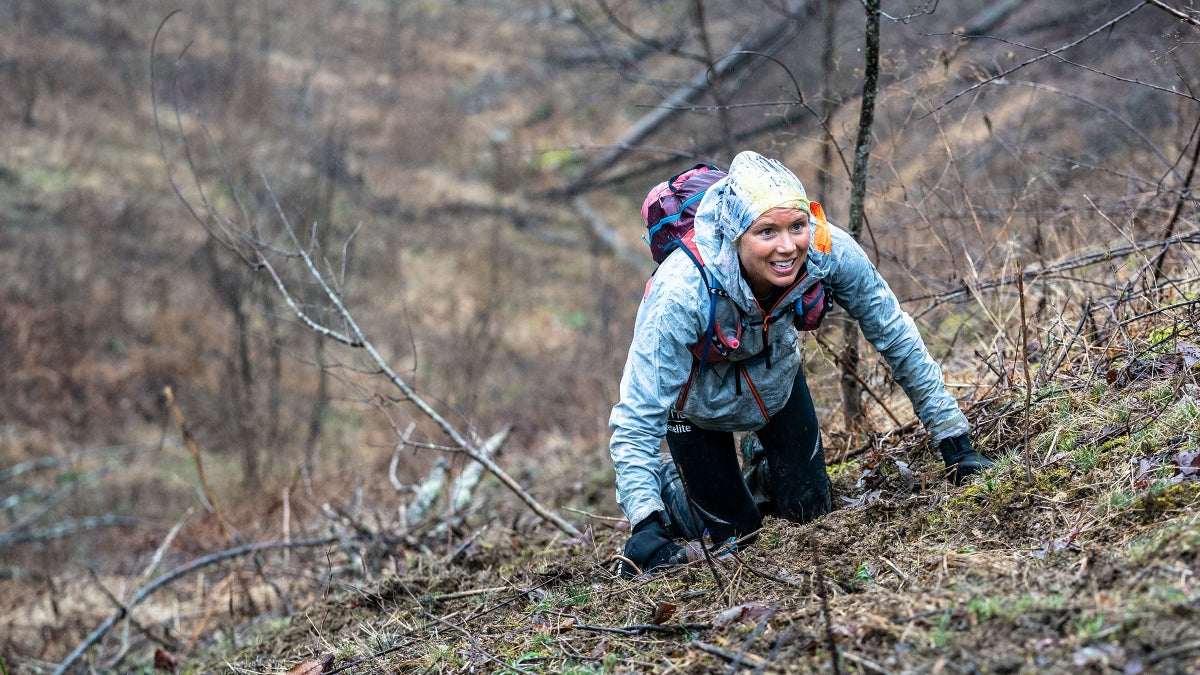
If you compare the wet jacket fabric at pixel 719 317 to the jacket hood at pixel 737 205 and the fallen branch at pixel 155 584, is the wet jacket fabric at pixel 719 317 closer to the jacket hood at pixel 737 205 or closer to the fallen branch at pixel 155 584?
the jacket hood at pixel 737 205

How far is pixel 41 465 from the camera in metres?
10.5

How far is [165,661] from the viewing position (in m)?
5.16

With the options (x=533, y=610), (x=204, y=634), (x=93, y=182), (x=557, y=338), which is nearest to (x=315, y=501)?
(x=204, y=634)

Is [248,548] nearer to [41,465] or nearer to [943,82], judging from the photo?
[943,82]

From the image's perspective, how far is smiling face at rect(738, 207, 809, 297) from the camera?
3.16 metres

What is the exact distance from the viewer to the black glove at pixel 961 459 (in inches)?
138

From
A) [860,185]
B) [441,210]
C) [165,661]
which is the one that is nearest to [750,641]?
[860,185]

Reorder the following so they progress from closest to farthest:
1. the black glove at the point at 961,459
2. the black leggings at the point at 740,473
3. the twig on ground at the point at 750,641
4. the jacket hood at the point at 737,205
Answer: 1. the twig on ground at the point at 750,641
2. the jacket hood at the point at 737,205
3. the black glove at the point at 961,459
4. the black leggings at the point at 740,473

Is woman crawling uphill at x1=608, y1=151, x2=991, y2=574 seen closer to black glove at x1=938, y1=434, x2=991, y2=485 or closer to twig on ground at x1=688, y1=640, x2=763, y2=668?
black glove at x1=938, y1=434, x2=991, y2=485

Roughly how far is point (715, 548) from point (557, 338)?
11.8m

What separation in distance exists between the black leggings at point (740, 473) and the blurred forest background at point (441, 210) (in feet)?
3.72

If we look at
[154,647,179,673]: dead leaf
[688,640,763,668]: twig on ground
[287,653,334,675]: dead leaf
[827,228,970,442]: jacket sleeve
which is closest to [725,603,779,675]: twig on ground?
[688,640,763,668]: twig on ground

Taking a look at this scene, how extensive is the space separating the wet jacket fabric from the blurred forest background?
836mm

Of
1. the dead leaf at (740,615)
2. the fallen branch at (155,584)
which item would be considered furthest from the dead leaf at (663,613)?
the fallen branch at (155,584)
